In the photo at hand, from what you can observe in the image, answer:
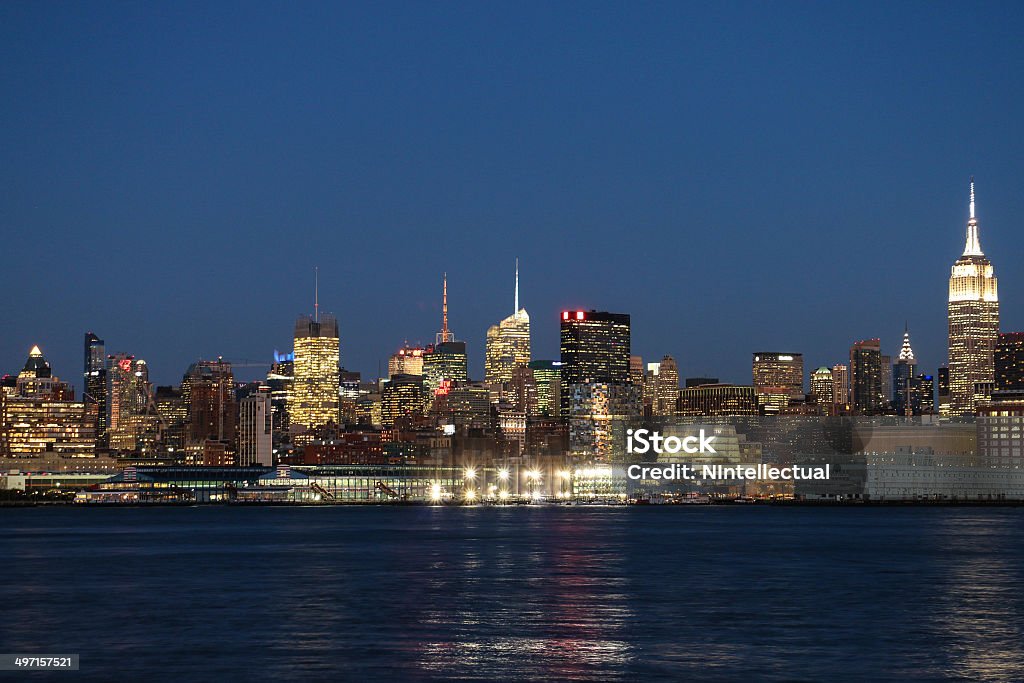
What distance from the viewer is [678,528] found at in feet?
389

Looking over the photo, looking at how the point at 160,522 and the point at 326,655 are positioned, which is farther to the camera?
the point at 160,522

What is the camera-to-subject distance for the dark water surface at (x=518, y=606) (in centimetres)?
3906

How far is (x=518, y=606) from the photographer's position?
53.3 meters

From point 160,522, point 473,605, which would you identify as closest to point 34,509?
point 160,522

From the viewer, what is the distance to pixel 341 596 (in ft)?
187

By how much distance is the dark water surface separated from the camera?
39062mm

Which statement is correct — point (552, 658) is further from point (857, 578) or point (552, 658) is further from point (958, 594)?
point (857, 578)

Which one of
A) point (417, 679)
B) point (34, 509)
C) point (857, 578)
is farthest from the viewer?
point (34, 509)

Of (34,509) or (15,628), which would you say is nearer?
(15,628)

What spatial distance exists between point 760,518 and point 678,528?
95.7 ft

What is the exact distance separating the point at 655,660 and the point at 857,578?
28.7 m

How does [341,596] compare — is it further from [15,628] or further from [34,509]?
[34,509]

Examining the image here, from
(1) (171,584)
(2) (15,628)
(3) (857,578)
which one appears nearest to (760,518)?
(3) (857,578)

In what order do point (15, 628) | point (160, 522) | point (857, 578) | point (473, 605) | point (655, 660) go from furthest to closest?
point (160, 522)
point (857, 578)
point (473, 605)
point (15, 628)
point (655, 660)
